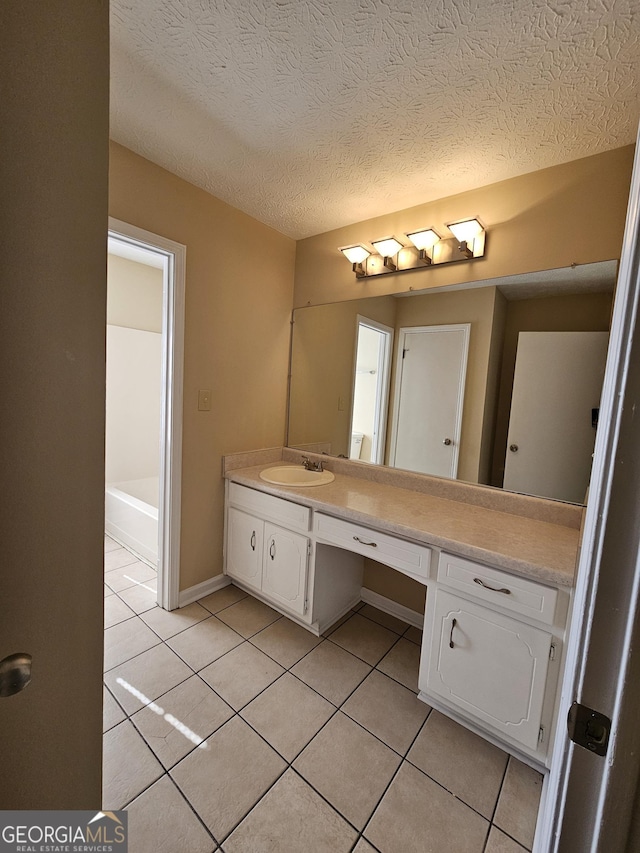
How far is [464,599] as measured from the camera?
136cm

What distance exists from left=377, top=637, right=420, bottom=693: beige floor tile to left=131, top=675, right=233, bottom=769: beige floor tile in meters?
0.78

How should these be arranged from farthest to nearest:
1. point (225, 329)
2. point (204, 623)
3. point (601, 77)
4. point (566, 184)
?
point (225, 329)
point (204, 623)
point (566, 184)
point (601, 77)

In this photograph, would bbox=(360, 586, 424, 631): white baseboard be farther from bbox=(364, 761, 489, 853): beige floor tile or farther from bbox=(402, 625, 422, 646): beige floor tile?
bbox=(364, 761, 489, 853): beige floor tile

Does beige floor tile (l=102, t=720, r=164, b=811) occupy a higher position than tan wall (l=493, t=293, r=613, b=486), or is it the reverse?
tan wall (l=493, t=293, r=613, b=486)

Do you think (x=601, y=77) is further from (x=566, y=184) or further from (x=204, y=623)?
(x=204, y=623)

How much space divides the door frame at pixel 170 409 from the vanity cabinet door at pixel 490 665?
1499 millimetres

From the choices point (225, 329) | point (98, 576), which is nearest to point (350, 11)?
point (225, 329)

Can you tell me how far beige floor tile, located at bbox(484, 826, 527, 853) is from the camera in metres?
1.06

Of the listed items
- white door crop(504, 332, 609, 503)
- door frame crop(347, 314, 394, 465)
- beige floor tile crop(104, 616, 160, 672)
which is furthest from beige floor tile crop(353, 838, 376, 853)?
door frame crop(347, 314, 394, 465)

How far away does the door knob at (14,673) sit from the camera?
0.53 m

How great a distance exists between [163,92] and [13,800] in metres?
2.04

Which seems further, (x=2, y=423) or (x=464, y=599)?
(x=464, y=599)

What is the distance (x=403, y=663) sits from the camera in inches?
70.3

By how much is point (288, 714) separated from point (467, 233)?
239cm
